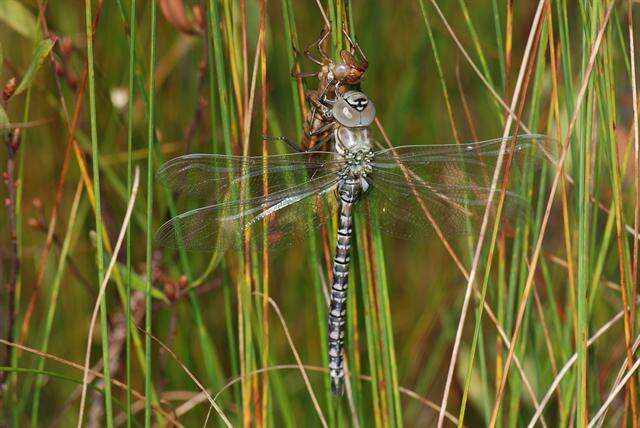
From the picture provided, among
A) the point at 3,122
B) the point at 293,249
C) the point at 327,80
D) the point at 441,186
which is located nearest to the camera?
the point at 3,122

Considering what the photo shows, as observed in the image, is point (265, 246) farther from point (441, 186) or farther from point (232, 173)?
point (441, 186)

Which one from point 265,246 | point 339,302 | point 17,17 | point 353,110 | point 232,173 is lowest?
point 339,302

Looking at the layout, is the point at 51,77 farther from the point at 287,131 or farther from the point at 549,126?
the point at 549,126

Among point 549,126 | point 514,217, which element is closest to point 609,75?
point 549,126

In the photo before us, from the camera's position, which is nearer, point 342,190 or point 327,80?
point 327,80

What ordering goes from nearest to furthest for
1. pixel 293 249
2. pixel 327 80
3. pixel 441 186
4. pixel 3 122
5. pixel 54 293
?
pixel 3 122, pixel 327 80, pixel 54 293, pixel 441 186, pixel 293 249

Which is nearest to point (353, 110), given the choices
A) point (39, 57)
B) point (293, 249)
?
point (39, 57)
